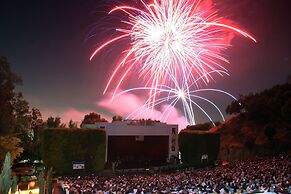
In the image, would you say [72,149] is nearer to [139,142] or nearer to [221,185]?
[139,142]

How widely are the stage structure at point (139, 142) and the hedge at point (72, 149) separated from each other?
17.6 feet

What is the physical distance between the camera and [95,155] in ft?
143

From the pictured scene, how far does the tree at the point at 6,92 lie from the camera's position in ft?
131

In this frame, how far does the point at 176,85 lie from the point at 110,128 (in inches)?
393

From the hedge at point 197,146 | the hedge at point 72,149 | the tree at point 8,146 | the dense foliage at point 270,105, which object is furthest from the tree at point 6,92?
the dense foliage at point 270,105

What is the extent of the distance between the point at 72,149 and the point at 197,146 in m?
18.9

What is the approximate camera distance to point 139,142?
54938mm

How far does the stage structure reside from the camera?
168 ft

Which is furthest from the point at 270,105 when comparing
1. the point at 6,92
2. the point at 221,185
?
the point at 6,92

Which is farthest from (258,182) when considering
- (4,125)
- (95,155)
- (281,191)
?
(4,125)

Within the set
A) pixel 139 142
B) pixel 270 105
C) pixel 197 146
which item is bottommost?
pixel 197 146

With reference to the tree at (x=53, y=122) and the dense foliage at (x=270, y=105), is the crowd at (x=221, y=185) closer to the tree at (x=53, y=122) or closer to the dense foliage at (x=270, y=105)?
the dense foliage at (x=270, y=105)

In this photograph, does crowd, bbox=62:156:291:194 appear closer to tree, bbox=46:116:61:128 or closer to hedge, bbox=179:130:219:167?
hedge, bbox=179:130:219:167

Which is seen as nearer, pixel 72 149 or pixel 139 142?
pixel 72 149
